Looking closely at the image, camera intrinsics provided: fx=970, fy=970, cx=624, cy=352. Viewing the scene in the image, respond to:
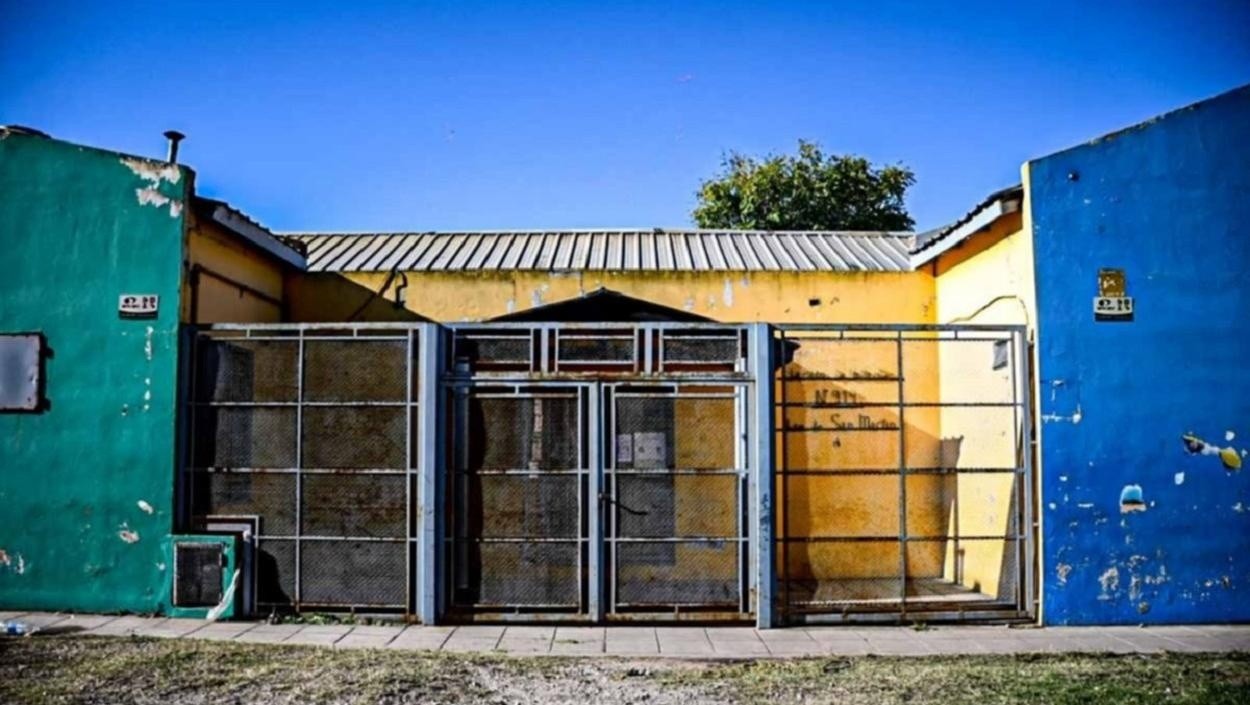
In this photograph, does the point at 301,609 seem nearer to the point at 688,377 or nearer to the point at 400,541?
the point at 400,541

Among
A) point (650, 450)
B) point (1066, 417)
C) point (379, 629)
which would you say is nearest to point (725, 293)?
point (650, 450)

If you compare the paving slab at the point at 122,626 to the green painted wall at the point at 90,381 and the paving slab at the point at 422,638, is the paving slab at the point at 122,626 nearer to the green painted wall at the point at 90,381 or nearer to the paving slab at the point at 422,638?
the green painted wall at the point at 90,381

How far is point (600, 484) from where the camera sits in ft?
27.2

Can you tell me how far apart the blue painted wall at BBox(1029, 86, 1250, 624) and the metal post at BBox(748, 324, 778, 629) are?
235 cm

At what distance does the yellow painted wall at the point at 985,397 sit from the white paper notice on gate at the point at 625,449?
134 inches

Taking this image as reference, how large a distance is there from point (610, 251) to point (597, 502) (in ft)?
16.7

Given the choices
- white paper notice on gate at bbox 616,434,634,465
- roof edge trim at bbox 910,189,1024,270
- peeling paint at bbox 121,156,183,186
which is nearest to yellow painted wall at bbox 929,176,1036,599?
roof edge trim at bbox 910,189,1024,270

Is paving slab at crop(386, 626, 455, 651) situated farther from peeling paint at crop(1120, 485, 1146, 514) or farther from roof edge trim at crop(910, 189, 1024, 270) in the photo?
roof edge trim at crop(910, 189, 1024, 270)

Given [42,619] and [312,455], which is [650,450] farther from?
[42,619]

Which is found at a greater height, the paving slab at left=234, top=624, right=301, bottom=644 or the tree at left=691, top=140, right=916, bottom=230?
the tree at left=691, top=140, right=916, bottom=230

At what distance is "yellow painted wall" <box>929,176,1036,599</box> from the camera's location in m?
8.66

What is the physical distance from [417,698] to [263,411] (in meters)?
3.50

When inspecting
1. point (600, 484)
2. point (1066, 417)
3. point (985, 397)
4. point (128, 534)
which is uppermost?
point (985, 397)

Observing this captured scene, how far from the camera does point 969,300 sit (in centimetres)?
1027
